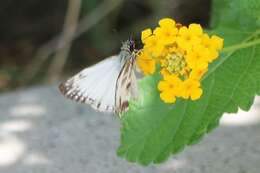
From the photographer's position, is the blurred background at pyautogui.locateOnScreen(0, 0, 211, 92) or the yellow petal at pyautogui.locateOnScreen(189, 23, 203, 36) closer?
the yellow petal at pyautogui.locateOnScreen(189, 23, 203, 36)

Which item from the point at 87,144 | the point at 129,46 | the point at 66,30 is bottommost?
the point at 87,144

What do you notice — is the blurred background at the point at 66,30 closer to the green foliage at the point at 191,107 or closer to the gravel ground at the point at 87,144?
the gravel ground at the point at 87,144

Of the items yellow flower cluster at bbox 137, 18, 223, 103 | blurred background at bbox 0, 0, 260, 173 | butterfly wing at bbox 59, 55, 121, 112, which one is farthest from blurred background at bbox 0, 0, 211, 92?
yellow flower cluster at bbox 137, 18, 223, 103

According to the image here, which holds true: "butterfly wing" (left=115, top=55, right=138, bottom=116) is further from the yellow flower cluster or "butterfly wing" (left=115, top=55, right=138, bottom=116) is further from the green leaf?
the yellow flower cluster

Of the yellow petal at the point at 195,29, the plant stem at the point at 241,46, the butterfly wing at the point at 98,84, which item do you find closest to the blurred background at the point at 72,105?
the butterfly wing at the point at 98,84

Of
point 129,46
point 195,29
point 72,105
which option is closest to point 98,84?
point 129,46

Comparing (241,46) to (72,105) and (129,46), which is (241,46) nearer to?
(129,46)

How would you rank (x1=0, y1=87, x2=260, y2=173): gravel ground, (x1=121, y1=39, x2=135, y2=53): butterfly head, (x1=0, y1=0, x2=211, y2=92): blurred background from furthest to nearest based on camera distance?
(x1=0, y1=0, x2=211, y2=92): blurred background → (x1=0, y1=87, x2=260, y2=173): gravel ground → (x1=121, y1=39, x2=135, y2=53): butterfly head

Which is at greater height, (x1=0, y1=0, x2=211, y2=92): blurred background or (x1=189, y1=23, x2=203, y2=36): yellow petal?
(x1=0, y1=0, x2=211, y2=92): blurred background

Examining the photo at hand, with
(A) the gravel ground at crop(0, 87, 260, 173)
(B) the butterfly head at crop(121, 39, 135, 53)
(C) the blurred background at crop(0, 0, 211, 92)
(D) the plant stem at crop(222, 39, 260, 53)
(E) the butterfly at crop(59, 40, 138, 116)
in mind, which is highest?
(C) the blurred background at crop(0, 0, 211, 92)
